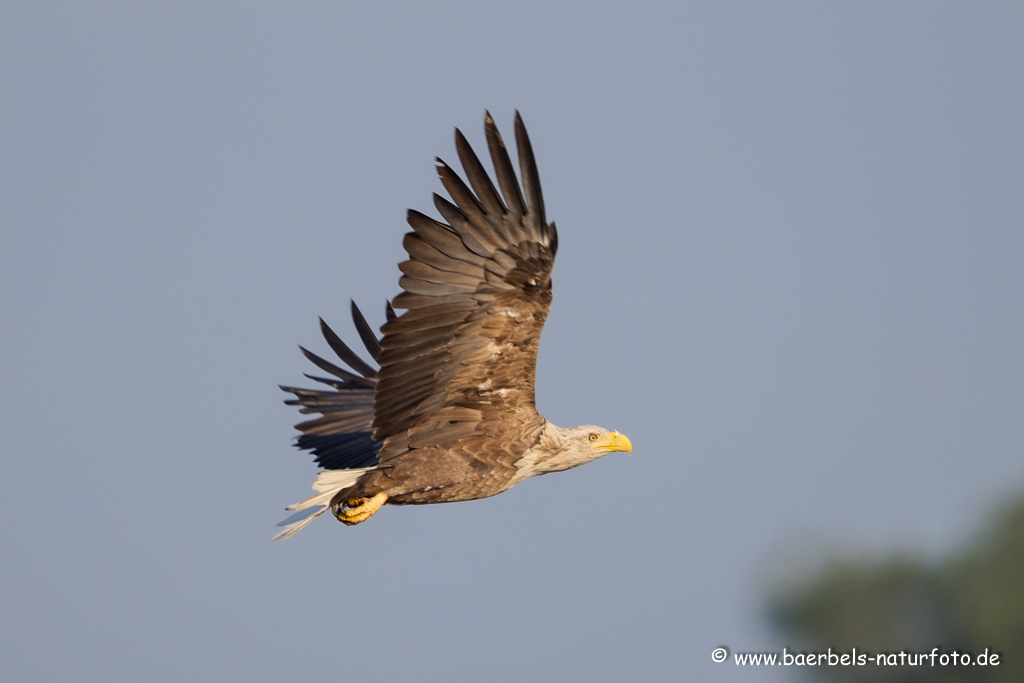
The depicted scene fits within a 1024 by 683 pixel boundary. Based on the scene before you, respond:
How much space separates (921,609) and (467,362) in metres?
30.4

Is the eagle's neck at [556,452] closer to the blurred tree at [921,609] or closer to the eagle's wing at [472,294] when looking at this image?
the eagle's wing at [472,294]

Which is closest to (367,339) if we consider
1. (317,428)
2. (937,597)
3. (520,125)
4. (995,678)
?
(317,428)

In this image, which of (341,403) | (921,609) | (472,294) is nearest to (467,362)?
(472,294)

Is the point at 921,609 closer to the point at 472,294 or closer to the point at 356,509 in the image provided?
the point at 356,509

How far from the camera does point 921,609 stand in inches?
1347

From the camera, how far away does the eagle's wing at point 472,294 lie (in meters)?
6.96

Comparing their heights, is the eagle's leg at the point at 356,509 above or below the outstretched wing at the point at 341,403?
below

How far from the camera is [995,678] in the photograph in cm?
3159

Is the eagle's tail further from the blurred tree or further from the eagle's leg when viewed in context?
the blurred tree

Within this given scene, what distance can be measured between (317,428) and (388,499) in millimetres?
1976

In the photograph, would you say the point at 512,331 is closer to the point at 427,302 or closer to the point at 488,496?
the point at 427,302

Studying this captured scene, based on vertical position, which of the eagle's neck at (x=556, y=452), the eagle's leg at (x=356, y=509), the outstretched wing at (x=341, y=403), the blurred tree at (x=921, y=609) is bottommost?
the blurred tree at (x=921, y=609)

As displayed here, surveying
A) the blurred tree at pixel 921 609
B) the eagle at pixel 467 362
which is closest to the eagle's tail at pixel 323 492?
the eagle at pixel 467 362

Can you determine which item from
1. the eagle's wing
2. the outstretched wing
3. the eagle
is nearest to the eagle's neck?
the eagle
